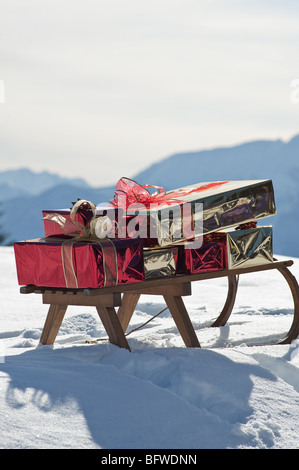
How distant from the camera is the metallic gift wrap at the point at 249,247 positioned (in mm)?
3760

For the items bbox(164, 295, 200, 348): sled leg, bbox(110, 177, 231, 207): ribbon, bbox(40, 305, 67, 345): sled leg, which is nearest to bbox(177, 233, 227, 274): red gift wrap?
bbox(164, 295, 200, 348): sled leg

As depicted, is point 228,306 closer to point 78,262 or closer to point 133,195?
point 133,195

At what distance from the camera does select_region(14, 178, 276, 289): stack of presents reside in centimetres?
324

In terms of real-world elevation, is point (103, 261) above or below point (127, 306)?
above

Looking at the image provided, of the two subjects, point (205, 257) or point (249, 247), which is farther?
point (249, 247)

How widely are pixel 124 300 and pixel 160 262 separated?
62 cm

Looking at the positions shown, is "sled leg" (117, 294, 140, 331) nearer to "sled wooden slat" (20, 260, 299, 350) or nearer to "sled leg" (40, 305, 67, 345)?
"sled wooden slat" (20, 260, 299, 350)

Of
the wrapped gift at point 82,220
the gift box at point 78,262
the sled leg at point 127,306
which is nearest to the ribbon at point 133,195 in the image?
the wrapped gift at point 82,220

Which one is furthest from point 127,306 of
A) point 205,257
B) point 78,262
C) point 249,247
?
point 78,262

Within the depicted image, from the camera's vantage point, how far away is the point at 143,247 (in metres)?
3.48

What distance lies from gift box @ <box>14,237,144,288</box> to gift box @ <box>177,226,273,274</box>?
1.03 ft

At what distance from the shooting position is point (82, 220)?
131 inches

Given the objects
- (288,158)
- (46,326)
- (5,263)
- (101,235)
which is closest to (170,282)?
(101,235)
